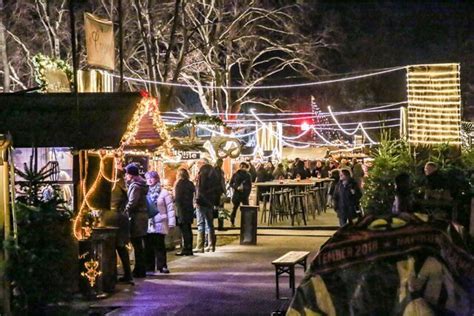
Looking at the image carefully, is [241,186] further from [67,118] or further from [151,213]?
[67,118]

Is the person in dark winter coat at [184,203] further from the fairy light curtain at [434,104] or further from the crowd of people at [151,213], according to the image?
the fairy light curtain at [434,104]

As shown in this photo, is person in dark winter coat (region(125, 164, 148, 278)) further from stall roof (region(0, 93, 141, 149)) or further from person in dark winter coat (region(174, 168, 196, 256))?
person in dark winter coat (region(174, 168, 196, 256))

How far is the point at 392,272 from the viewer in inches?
160

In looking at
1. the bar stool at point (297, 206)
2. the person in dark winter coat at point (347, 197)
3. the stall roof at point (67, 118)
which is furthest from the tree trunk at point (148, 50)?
the stall roof at point (67, 118)

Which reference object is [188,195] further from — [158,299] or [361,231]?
[361,231]

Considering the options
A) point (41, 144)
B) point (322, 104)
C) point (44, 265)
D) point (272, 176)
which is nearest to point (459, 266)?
point (44, 265)

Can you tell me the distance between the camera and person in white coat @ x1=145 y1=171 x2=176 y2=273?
1392cm

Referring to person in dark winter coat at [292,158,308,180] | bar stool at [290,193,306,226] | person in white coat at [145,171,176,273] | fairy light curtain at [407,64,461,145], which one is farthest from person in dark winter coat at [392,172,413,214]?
person in dark winter coat at [292,158,308,180]

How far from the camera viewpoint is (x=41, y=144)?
10172mm

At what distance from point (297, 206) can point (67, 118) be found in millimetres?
14517

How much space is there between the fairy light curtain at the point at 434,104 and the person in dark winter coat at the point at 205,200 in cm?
403

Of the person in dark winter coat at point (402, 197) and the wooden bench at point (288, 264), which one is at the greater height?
the person in dark winter coat at point (402, 197)

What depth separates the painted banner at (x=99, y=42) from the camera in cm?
1216

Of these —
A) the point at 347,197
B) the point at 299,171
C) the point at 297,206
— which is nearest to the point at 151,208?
the point at 347,197
